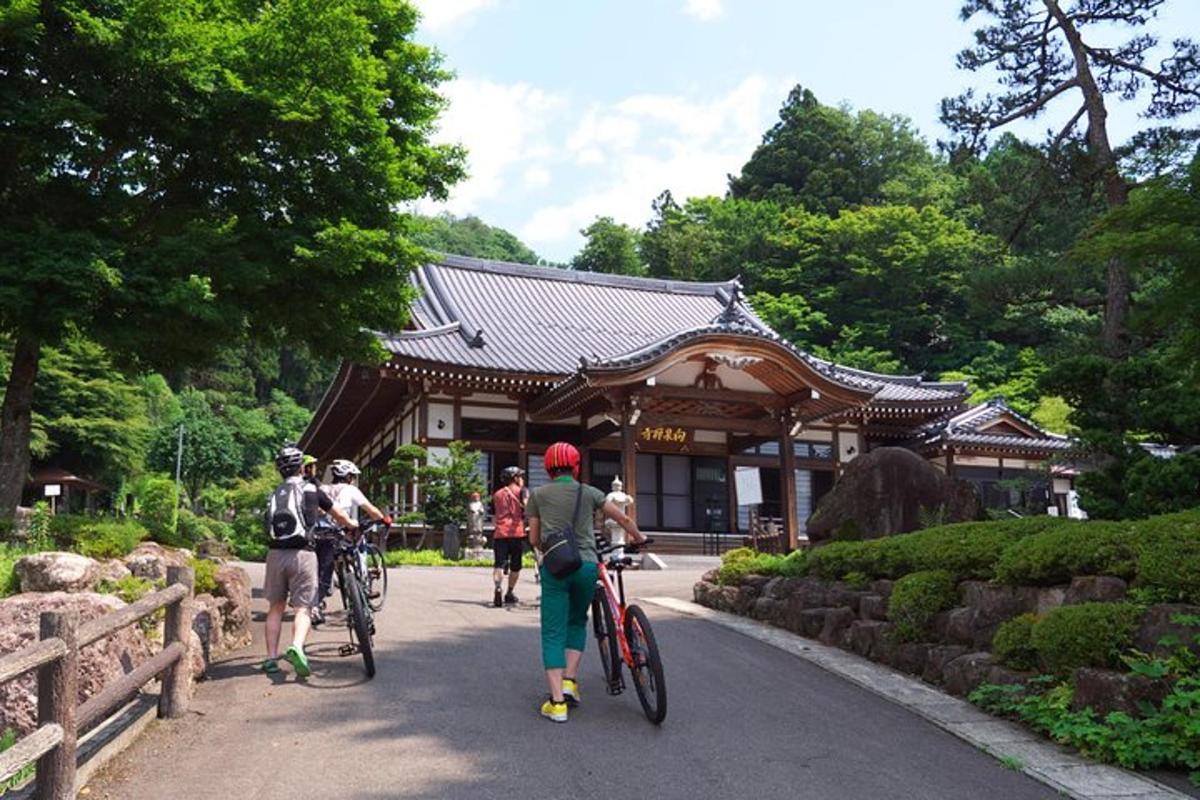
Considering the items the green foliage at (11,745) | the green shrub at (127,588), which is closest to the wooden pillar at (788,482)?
the green shrub at (127,588)

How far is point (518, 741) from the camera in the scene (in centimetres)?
540

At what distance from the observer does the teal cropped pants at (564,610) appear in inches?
228

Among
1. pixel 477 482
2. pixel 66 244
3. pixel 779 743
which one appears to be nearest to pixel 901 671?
pixel 779 743

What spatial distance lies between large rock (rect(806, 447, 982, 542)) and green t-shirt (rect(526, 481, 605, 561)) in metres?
6.17

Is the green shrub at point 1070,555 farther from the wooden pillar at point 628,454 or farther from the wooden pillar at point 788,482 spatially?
the wooden pillar at point 788,482

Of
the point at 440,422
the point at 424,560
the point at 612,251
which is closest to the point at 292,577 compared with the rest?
the point at 424,560

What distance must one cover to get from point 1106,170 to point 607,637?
1159cm

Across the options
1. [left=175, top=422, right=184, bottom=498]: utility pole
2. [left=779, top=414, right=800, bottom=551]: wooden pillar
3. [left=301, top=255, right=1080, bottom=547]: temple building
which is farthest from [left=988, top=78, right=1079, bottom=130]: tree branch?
[left=175, top=422, right=184, bottom=498]: utility pole

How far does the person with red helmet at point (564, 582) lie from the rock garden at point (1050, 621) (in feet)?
9.35

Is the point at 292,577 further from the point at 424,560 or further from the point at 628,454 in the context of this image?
the point at 628,454

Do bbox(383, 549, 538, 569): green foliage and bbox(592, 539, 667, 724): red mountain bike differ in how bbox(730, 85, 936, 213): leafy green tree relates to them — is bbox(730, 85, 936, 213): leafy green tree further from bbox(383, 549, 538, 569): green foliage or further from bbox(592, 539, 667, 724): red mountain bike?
bbox(592, 539, 667, 724): red mountain bike

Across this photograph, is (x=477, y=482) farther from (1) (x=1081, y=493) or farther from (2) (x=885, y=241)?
(2) (x=885, y=241)

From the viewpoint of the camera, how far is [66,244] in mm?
7980

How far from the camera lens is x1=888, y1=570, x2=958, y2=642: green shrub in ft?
25.8
